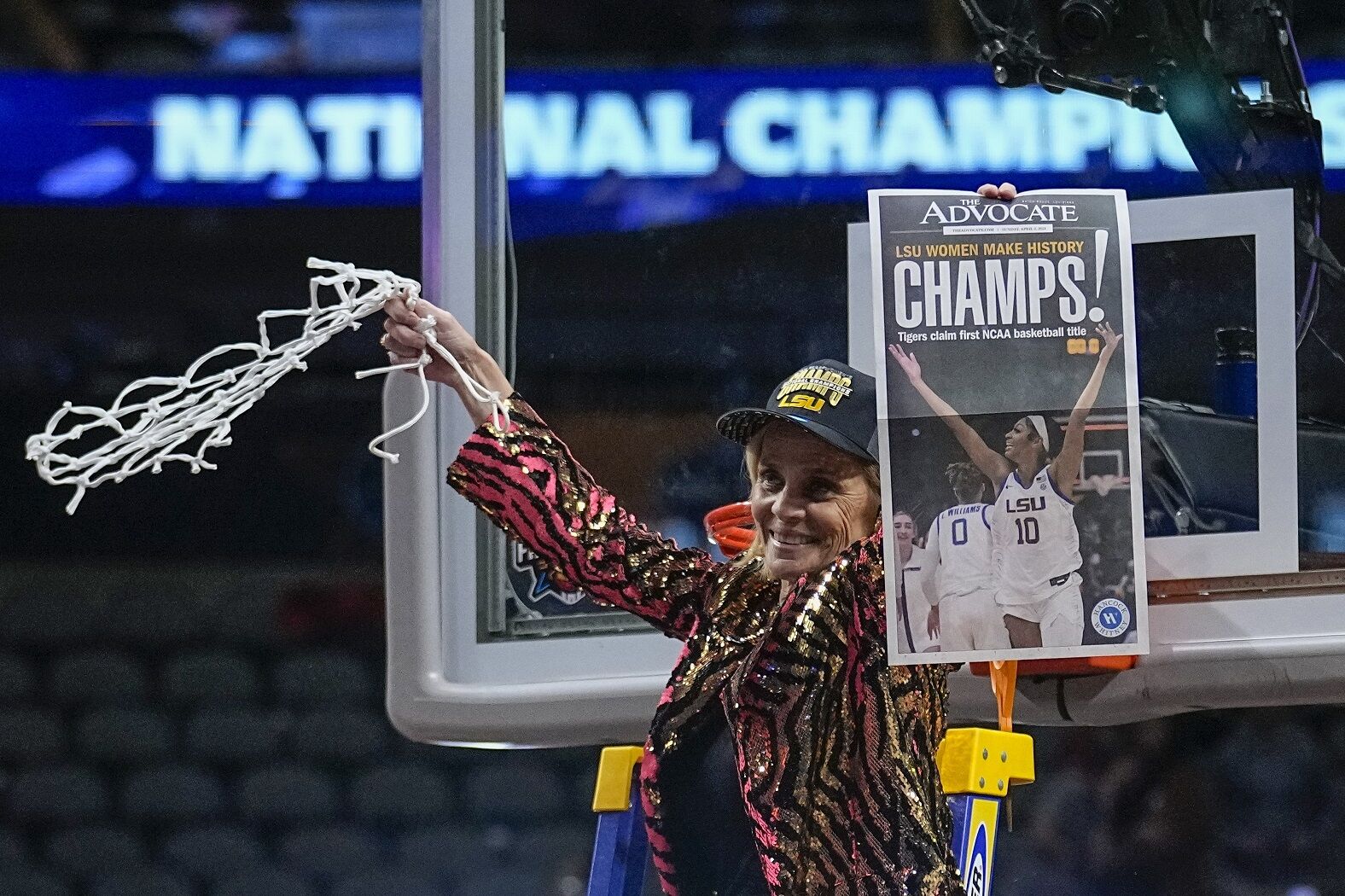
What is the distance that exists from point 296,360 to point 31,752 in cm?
252

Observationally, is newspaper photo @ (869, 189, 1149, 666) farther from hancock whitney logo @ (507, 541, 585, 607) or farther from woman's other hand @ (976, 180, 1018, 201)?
hancock whitney logo @ (507, 541, 585, 607)

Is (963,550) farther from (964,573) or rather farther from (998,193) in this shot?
(998,193)

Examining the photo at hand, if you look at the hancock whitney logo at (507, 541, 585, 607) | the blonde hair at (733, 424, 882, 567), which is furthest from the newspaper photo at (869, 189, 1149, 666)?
the hancock whitney logo at (507, 541, 585, 607)

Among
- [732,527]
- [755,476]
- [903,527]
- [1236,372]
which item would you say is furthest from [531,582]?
[1236,372]

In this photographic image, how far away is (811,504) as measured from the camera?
1271 millimetres

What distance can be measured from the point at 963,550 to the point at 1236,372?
1.05 feet

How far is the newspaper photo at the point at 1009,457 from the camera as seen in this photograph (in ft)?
3.81

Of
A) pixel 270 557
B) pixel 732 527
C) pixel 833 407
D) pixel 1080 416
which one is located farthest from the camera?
pixel 270 557

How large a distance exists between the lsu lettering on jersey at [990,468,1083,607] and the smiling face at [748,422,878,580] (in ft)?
0.45

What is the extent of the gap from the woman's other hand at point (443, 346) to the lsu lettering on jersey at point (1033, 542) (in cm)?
41

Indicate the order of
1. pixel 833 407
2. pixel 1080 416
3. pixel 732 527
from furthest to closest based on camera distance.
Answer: pixel 732 527, pixel 833 407, pixel 1080 416

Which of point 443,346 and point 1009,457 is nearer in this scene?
point 1009,457

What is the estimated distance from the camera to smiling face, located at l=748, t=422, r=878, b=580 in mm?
1269

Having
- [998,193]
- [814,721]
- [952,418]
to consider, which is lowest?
[814,721]
